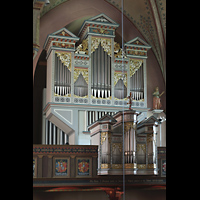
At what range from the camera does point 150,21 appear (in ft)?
39.3

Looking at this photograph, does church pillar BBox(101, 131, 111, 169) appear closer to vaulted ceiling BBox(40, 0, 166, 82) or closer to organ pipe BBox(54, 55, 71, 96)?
organ pipe BBox(54, 55, 71, 96)

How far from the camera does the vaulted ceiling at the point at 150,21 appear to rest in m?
11.6

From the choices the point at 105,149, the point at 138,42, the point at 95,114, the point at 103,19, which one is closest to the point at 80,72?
the point at 95,114

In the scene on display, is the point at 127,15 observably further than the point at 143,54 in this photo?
Yes

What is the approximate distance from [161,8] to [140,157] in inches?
215

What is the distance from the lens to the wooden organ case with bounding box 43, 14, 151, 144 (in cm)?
980

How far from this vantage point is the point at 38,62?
36.8ft

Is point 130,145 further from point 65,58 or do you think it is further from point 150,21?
point 150,21

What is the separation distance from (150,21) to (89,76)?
332 centimetres

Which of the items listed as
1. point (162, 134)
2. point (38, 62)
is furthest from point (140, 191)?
point (38, 62)

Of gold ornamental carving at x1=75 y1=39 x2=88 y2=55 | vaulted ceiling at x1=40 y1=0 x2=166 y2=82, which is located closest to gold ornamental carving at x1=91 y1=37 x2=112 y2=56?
gold ornamental carving at x1=75 y1=39 x2=88 y2=55

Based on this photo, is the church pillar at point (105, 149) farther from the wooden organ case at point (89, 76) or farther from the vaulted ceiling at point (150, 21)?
the vaulted ceiling at point (150, 21)

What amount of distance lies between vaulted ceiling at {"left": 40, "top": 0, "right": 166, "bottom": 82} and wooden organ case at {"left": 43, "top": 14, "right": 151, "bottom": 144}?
1.04 meters
